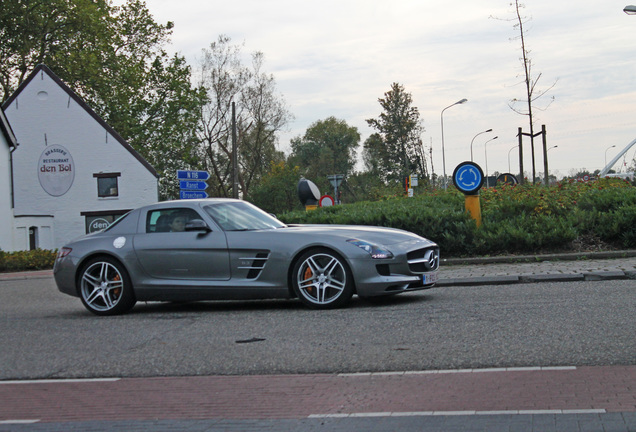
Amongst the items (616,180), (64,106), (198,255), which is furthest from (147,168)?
(198,255)

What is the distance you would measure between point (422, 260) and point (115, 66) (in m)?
40.1

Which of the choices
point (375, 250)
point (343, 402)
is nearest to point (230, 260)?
point (375, 250)

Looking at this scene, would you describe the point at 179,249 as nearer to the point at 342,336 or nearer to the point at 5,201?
the point at 342,336

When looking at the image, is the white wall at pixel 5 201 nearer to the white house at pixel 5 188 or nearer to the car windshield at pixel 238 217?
the white house at pixel 5 188

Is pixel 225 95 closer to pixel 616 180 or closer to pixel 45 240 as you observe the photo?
pixel 45 240

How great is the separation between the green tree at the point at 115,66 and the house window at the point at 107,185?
505 centimetres

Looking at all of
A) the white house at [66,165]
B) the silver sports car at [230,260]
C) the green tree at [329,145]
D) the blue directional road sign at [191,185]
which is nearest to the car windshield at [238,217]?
the silver sports car at [230,260]

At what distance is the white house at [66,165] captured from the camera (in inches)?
1666

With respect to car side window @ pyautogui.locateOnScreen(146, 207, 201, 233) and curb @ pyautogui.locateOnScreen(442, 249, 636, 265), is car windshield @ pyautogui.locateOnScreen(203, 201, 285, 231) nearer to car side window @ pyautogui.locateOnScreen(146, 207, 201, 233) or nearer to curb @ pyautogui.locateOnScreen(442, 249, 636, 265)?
car side window @ pyautogui.locateOnScreen(146, 207, 201, 233)

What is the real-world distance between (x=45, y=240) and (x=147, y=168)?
6.91 meters

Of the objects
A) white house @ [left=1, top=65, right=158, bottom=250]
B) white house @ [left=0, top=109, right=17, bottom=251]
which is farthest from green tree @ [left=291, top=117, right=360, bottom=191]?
white house @ [left=0, top=109, right=17, bottom=251]

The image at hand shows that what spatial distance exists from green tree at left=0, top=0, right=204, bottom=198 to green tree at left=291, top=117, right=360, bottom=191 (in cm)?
5306

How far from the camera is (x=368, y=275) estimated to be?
27.1 ft

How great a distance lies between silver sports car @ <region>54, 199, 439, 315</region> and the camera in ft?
27.4
